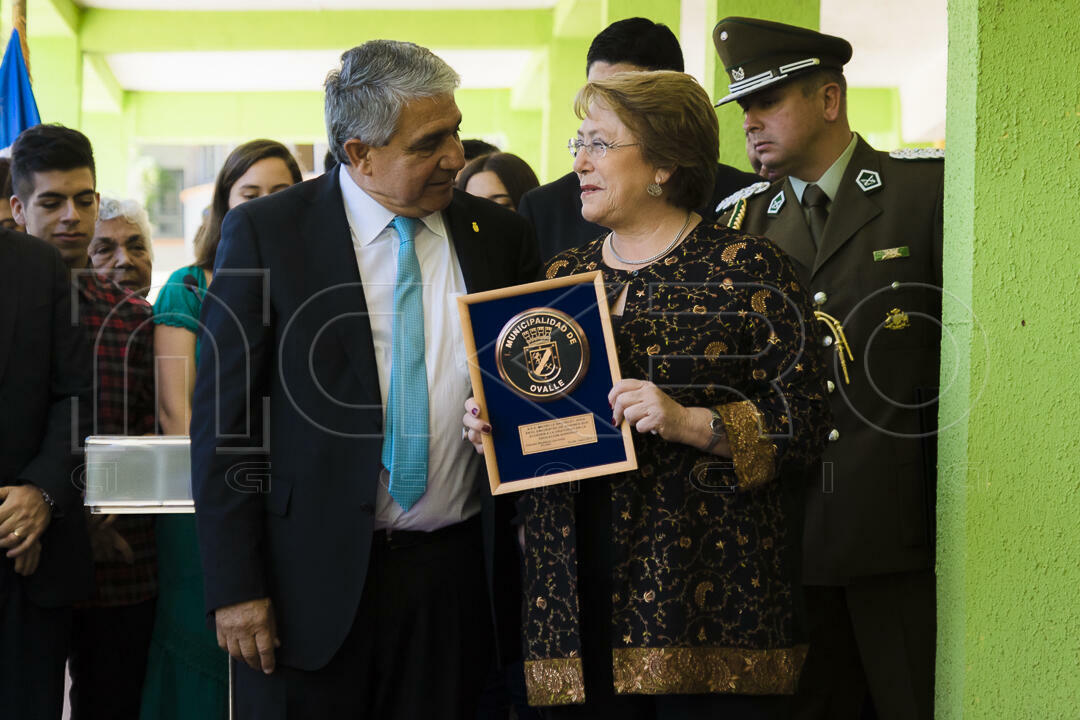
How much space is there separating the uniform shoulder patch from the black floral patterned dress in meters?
1.05

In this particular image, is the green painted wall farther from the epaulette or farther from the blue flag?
the epaulette

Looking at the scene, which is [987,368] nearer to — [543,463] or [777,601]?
[777,601]

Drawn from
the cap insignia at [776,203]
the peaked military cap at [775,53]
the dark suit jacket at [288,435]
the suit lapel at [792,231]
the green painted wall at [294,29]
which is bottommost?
the dark suit jacket at [288,435]

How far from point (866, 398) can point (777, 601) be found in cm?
86

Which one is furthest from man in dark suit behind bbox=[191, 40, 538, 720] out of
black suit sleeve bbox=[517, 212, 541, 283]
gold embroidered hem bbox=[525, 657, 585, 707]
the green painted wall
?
the green painted wall

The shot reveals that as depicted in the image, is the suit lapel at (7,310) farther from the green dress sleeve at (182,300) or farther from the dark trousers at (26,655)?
the green dress sleeve at (182,300)

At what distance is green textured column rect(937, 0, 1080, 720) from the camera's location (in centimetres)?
244

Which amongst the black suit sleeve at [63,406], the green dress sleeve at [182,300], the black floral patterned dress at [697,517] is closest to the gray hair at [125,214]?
the green dress sleeve at [182,300]

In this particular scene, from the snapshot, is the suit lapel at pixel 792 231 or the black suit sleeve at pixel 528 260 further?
the suit lapel at pixel 792 231

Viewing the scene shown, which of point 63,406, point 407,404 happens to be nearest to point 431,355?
point 407,404

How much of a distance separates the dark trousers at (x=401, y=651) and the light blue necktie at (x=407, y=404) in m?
0.13

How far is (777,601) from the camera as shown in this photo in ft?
7.22

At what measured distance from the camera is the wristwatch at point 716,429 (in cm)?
212

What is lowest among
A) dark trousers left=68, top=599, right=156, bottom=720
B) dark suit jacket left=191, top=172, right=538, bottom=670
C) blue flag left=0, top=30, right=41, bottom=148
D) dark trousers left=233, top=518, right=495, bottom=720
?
dark trousers left=68, top=599, right=156, bottom=720
